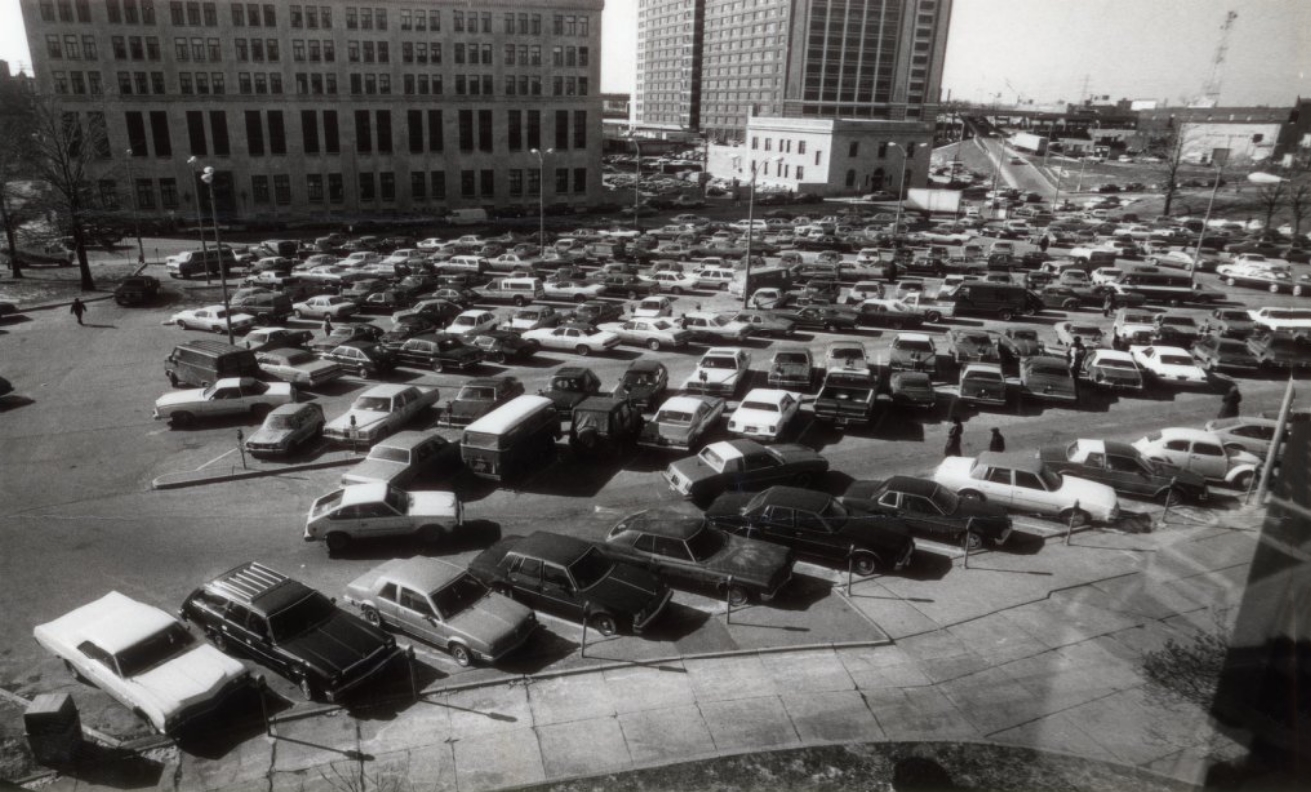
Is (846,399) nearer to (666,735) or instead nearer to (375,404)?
(375,404)

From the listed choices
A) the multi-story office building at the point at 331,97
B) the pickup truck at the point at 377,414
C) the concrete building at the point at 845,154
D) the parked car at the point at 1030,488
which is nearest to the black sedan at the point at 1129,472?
the parked car at the point at 1030,488

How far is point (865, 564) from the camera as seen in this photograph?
16.2m

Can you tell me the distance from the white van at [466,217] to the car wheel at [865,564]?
6228cm

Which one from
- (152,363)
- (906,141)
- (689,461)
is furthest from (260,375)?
(906,141)

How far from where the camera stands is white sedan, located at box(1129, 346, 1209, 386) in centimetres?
2803

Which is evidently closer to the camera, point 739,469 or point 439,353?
point 739,469

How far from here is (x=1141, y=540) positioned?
17.1 meters

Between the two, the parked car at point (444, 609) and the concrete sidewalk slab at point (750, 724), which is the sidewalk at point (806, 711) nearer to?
the concrete sidewalk slab at point (750, 724)

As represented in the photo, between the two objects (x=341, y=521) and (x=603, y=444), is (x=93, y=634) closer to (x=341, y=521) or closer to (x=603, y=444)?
(x=341, y=521)

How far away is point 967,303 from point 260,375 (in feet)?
101

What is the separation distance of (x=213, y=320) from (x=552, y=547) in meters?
28.3

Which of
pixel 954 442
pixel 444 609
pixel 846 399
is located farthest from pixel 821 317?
pixel 444 609

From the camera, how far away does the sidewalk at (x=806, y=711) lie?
1057 centimetres

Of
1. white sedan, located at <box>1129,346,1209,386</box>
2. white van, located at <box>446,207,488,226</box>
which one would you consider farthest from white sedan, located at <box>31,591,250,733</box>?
white van, located at <box>446,207,488,226</box>
